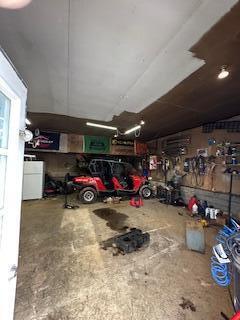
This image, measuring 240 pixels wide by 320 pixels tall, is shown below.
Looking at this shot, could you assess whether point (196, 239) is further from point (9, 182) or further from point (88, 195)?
point (88, 195)

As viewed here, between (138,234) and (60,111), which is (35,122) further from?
(138,234)

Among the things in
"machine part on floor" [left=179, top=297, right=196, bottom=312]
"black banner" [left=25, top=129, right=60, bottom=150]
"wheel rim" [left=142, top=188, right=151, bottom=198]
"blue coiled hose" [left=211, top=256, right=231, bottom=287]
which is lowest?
"machine part on floor" [left=179, top=297, right=196, bottom=312]

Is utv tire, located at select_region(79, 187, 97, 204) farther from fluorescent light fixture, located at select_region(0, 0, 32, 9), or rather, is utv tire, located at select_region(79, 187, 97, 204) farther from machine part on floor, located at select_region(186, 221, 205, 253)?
fluorescent light fixture, located at select_region(0, 0, 32, 9)

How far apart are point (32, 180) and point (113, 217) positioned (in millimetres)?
3635

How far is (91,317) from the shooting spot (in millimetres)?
1546

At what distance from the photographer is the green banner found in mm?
7328

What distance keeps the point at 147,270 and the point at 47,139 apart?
20.0 ft

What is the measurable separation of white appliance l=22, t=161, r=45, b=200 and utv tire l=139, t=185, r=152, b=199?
3.97 meters

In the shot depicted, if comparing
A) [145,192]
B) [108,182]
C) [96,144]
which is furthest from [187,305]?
[96,144]

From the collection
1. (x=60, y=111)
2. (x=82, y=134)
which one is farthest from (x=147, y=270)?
(x=82, y=134)

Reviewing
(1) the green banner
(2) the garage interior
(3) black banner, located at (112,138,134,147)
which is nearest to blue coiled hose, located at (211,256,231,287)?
(2) the garage interior

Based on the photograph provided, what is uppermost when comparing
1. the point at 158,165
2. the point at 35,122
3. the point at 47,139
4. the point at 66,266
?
the point at 35,122

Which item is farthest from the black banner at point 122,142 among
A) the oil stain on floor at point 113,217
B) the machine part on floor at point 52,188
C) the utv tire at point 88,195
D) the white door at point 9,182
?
the white door at point 9,182

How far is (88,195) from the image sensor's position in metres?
5.74
